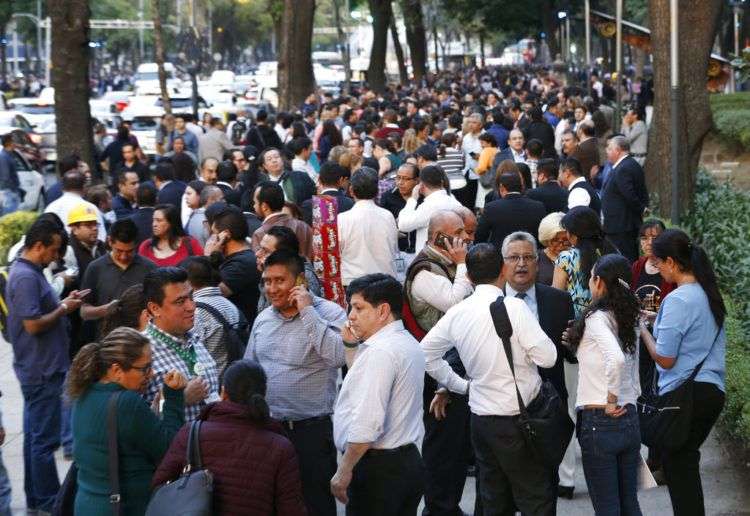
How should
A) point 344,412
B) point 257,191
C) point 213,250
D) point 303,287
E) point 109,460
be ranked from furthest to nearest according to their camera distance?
point 257,191
point 213,250
point 303,287
point 344,412
point 109,460

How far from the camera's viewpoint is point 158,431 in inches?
222

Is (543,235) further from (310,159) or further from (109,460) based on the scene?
(310,159)

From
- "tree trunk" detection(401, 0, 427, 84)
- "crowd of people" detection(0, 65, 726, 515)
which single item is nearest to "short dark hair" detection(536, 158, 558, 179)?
"crowd of people" detection(0, 65, 726, 515)

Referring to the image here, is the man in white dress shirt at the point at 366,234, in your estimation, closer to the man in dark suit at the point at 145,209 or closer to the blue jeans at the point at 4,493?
the man in dark suit at the point at 145,209

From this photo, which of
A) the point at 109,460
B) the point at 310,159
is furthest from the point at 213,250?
the point at 310,159

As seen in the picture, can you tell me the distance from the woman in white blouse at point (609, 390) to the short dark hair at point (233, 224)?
283cm

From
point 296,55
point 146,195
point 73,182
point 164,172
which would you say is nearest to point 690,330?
point 146,195

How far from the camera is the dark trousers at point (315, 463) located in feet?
22.3

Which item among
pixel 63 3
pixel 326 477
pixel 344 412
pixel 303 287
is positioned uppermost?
pixel 63 3

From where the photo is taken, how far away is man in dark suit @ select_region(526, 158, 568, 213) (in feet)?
41.3

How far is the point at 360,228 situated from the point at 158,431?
501 centimetres

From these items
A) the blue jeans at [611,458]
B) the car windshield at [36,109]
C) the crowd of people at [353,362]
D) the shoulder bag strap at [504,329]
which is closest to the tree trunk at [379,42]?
the car windshield at [36,109]

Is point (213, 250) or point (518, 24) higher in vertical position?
point (518, 24)

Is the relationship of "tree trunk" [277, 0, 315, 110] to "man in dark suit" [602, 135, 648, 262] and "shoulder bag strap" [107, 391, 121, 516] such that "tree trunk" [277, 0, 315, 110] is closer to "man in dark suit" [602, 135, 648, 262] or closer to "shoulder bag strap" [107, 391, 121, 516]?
"man in dark suit" [602, 135, 648, 262]
